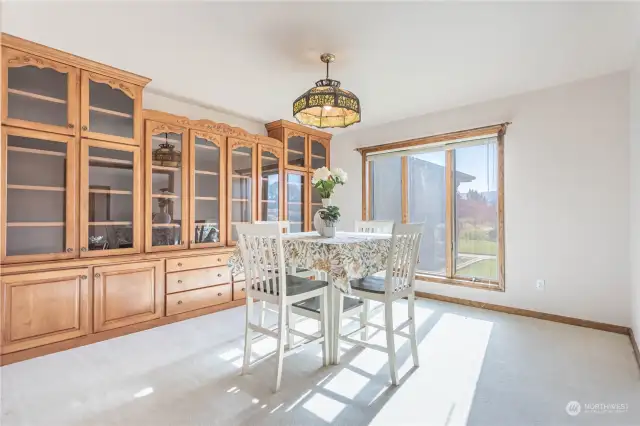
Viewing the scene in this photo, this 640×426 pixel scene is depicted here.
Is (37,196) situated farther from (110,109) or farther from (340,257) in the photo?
(340,257)

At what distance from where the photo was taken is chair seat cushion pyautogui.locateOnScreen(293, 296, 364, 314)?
7.47 feet

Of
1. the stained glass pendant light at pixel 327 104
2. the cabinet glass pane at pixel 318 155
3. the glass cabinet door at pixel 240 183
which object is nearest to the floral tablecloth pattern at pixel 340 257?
the stained glass pendant light at pixel 327 104

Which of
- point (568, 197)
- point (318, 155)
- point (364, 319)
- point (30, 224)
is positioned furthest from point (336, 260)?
point (318, 155)

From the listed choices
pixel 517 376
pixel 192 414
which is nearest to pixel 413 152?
pixel 517 376

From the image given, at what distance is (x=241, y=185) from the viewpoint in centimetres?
401

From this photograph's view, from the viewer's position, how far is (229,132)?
3846mm

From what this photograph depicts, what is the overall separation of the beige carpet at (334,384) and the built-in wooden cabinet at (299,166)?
211 cm

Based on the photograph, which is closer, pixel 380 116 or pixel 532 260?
pixel 532 260

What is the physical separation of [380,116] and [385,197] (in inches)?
45.4

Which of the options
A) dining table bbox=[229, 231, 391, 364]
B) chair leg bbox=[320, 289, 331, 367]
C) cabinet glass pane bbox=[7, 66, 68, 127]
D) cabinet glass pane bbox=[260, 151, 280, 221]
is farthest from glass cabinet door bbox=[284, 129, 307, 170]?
chair leg bbox=[320, 289, 331, 367]

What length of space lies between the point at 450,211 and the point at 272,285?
8.91ft

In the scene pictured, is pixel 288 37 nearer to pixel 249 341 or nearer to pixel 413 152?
pixel 249 341

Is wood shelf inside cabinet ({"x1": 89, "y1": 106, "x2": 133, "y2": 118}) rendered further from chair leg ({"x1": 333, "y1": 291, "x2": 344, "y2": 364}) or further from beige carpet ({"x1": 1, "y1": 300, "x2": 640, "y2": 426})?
chair leg ({"x1": 333, "y1": 291, "x2": 344, "y2": 364})

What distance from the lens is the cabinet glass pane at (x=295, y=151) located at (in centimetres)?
458
